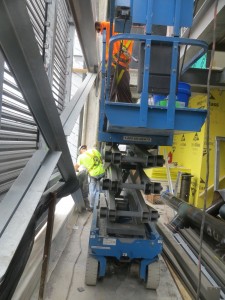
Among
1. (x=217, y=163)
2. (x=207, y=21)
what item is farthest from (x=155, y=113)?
(x=217, y=163)

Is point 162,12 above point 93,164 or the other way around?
above

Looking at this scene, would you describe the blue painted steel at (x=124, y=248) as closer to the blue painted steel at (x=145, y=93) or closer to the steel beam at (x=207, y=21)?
the blue painted steel at (x=145, y=93)

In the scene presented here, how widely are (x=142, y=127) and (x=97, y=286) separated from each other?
1820mm

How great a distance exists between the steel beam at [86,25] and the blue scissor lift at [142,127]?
22.0 inches

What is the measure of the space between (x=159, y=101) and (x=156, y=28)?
4.69ft

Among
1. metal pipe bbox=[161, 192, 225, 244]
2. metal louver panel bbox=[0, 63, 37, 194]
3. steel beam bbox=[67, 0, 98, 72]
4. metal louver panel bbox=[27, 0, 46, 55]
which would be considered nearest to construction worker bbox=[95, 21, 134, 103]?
steel beam bbox=[67, 0, 98, 72]

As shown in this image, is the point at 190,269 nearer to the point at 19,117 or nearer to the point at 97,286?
the point at 97,286

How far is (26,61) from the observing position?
4.00ft

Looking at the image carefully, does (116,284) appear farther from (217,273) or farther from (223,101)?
(223,101)

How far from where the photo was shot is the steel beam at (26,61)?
3.35ft

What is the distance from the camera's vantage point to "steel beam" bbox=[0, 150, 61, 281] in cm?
118

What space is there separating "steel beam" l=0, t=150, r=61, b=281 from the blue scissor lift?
81 cm

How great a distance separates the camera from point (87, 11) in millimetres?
3467

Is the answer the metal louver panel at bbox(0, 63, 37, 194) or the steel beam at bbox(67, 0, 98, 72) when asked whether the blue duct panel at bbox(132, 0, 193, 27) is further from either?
the metal louver panel at bbox(0, 63, 37, 194)
